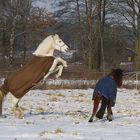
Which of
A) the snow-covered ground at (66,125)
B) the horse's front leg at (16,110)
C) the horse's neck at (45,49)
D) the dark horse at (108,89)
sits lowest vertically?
the snow-covered ground at (66,125)

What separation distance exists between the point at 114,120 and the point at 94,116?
0.60 metres

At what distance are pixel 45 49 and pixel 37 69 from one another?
1.90 feet

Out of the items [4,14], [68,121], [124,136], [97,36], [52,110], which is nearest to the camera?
[124,136]

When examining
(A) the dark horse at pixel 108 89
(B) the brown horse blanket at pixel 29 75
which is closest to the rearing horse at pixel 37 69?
(B) the brown horse blanket at pixel 29 75

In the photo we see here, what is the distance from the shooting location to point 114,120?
47.3 ft

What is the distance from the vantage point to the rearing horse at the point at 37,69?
14359 mm

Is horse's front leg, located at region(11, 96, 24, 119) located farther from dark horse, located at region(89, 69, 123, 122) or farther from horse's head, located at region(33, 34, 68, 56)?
dark horse, located at region(89, 69, 123, 122)

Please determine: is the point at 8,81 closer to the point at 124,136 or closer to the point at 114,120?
the point at 114,120

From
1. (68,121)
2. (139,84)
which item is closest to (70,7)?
(139,84)

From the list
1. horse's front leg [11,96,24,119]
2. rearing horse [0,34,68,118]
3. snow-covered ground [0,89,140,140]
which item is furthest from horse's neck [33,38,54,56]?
snow-covered ground [0,89,140,140]

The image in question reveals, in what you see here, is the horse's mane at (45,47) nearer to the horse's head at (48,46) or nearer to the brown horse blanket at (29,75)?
the horse's head at (48,46)

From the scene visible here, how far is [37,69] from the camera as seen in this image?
14297 millimetres

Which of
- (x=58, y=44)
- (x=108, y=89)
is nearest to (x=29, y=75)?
(x=58, y=44)

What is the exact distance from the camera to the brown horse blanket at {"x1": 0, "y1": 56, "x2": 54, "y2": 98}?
565 inches
